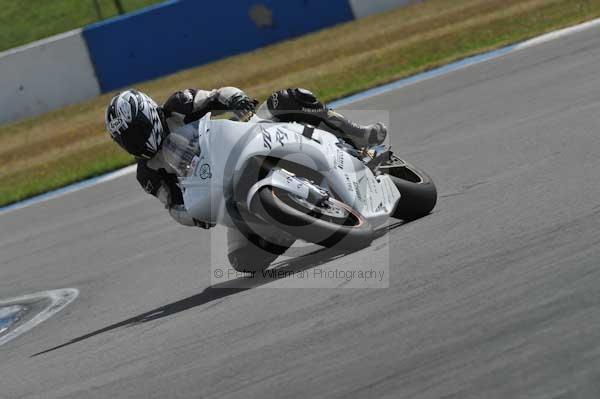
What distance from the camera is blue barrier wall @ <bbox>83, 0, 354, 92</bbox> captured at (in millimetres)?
Result: 21734

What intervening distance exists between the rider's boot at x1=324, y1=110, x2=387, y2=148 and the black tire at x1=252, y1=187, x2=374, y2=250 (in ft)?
2.72

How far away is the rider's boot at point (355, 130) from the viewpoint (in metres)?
7.08

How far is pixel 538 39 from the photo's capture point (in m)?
15.1

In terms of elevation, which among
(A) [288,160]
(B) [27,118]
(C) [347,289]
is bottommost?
(B) [27,118]

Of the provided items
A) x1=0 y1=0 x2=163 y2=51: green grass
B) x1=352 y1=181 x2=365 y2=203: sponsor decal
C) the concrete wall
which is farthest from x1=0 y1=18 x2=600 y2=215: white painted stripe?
x1=0 y1=0 x2=163 y2=51: green grass

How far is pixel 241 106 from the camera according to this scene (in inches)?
264

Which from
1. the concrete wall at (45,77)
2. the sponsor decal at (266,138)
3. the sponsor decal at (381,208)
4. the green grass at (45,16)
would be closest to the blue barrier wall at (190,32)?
the concrete wall at (45,77)

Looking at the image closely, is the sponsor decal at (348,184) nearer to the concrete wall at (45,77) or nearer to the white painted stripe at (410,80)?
the white painted stripe at (410,80)

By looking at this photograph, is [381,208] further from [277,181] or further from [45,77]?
[45,77]

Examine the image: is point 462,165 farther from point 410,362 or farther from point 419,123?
point 410,362

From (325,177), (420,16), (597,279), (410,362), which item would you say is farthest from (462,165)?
(420,16)

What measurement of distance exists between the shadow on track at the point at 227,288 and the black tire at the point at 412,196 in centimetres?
17

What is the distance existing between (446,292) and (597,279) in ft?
2.40

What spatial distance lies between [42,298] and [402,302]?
414 cm
